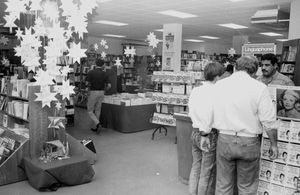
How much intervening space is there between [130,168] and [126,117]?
254 cm

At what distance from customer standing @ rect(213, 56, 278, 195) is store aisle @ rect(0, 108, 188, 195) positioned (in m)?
1.24

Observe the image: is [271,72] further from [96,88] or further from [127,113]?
[96,88]

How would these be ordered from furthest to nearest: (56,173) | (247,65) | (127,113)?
(127,113), (56,173), (247,65)

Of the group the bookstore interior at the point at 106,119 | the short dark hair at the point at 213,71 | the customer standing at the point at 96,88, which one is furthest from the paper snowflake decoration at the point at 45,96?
the customer standing at the point at 96,88

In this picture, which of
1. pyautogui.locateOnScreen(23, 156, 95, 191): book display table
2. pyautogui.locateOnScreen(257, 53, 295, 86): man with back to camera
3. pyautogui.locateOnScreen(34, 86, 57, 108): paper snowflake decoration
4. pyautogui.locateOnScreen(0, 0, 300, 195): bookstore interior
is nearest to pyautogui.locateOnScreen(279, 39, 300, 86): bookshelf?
pyautogui.locateOnScreen(0, 0, 300, 195): bookstore interior

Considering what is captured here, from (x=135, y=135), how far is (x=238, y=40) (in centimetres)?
936

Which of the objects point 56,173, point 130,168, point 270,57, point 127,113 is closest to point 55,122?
point 56,173

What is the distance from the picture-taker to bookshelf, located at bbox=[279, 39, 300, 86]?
6078 mm

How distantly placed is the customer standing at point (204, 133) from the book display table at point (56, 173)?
5.09 ft

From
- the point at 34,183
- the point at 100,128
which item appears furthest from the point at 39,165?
the point at 100,128

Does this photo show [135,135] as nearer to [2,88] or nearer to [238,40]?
[2,88]

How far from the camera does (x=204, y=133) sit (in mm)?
3098

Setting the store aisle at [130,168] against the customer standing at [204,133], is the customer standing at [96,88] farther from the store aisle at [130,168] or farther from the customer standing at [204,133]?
the customer standing at [204,133]

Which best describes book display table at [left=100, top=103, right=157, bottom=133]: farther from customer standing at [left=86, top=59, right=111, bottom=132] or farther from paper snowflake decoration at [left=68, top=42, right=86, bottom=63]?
paper snowflake decoration at [left=68, top=42, right=86, bottom=63]
